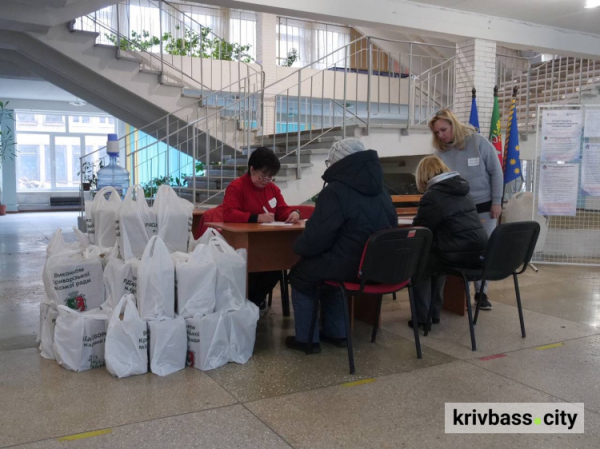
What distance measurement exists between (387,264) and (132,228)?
135cm

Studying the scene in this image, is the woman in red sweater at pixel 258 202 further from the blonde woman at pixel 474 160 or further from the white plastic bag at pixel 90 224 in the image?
the blonde woman at pixel 474 160

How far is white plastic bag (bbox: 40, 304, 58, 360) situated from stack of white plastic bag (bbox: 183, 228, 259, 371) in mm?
712

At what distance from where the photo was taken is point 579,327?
3.67 meters

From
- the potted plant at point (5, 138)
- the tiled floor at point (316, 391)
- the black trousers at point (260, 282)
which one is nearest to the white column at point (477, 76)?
the tiled floor at point (316, 391)

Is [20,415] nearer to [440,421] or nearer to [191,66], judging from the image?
[440,421]

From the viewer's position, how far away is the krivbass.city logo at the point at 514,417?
2.21 meters

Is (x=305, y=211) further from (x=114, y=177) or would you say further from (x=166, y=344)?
(x=114, y=177)

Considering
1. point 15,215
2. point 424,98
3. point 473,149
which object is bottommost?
point 15,215

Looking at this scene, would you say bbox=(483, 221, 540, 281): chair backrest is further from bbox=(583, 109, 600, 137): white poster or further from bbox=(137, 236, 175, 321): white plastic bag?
bbox=(583, 109, 600, 137): white poster

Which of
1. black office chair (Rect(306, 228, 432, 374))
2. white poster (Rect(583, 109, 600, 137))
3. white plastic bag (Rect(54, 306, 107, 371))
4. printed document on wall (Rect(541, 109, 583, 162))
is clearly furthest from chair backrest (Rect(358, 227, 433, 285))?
white poster (Rect(583, 109, 600, 137))

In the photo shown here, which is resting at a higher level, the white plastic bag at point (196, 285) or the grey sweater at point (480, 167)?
the grey sweater at point (480, 167)

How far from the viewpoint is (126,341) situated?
2.65 meters

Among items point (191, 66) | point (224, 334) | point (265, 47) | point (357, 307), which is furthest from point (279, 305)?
point (265, 47)

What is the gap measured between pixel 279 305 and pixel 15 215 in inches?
437
